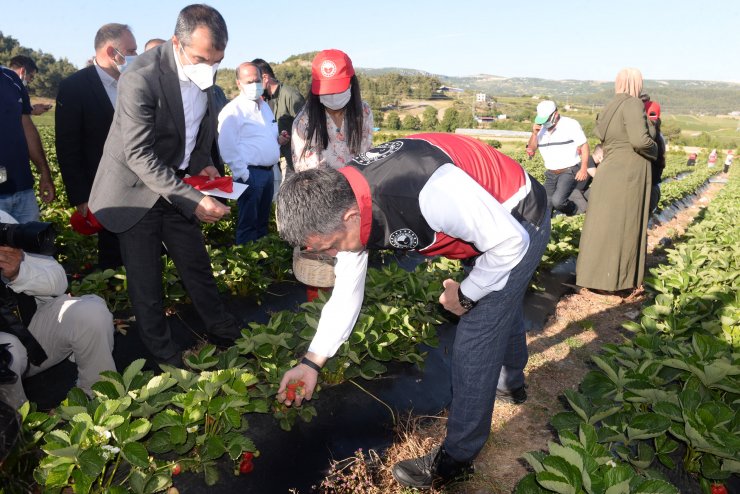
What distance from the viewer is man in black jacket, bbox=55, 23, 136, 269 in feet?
13.2

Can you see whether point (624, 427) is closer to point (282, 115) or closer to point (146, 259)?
point (146, 259)

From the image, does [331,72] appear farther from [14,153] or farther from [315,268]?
[14,153]

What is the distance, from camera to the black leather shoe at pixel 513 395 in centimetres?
320

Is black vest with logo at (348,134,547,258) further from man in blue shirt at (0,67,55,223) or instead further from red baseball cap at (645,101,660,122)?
red baseball cap at (645,101,660,122)

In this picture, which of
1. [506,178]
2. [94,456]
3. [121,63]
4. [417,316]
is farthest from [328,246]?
[121,63]

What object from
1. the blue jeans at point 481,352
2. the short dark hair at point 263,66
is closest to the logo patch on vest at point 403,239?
the blue jeans at point 481,352

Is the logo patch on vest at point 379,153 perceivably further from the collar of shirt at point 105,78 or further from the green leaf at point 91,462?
the collar of shirt at point 105,78

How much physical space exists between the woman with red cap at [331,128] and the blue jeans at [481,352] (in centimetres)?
183

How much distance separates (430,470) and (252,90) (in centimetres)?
426

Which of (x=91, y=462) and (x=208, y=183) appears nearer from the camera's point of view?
(x=91, y=462)

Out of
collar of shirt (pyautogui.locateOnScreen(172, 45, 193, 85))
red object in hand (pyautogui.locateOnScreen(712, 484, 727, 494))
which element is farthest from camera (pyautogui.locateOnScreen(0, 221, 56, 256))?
red object in hand (pyautogui.locateOnScreen(712, 484, 727, 494))

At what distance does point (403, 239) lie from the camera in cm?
187

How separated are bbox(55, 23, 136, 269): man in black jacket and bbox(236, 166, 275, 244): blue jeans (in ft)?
4.78

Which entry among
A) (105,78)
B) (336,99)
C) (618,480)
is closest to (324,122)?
(336,99)
